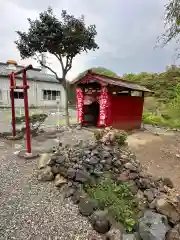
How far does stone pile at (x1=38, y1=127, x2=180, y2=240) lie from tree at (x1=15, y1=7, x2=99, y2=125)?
5.87 m

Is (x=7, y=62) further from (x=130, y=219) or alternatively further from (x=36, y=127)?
(x=130, y=219)

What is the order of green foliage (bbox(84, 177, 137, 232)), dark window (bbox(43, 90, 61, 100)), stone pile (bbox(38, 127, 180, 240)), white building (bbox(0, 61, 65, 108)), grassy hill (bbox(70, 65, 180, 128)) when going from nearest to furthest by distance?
1. stone pile (bbox(38, 127, 180, 240))
2. green foliage (bbox(84, 177, 137, 232))
3. grassy hill (bbox(70, 65, 180, 128))
4. white building (bbox(0, 61, 65, 108))
5. dark window (bbox(43, 90, 61, 100))

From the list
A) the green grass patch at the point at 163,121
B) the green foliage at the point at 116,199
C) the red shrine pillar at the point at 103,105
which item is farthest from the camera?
the green grass patch at the point at 163,121

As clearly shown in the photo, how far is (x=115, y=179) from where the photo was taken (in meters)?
3.31

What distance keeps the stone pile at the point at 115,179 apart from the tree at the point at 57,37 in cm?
587

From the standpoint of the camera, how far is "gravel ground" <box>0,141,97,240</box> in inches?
85.5

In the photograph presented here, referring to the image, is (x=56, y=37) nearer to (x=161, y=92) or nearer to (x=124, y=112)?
(x=124, y=112)

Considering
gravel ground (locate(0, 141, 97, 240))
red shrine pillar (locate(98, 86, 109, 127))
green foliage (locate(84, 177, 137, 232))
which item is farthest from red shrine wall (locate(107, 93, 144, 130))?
gravel ground (locate(0, 141, 97, 240))

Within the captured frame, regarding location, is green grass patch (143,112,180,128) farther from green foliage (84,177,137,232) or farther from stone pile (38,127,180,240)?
green foliage (84,177,137,232)

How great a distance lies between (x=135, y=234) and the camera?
228cm

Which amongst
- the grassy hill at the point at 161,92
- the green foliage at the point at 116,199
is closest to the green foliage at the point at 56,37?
the grassy hill at the point at 161,92

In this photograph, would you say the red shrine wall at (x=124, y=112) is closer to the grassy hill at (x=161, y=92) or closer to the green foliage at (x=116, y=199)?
the grassy hill at (x=161, y=92)

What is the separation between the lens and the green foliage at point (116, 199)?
8.30ft

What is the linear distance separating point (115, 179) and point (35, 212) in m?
1.53
